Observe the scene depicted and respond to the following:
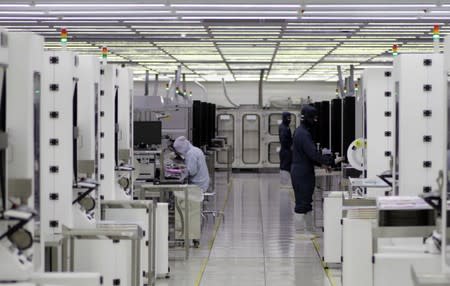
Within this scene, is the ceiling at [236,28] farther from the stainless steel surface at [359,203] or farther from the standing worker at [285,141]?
the stainless steel surface at [359,203]

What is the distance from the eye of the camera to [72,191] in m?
6.62

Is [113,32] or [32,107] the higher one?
[113,32]

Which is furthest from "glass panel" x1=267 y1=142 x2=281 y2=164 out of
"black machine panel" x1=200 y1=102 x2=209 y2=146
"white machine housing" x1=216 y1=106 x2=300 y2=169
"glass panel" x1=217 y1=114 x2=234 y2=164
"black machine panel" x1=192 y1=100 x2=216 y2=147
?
"black machine panel" x1=192 y1=100 x2=216 y2=147

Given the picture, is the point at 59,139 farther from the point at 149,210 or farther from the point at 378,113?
the point at 378,113

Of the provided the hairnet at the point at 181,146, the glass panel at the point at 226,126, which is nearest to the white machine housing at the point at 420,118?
the hairnet at the point at 181,146

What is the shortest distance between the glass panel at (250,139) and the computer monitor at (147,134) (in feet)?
46.2

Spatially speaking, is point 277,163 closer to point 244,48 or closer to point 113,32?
point 244,48

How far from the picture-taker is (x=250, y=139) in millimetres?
27344

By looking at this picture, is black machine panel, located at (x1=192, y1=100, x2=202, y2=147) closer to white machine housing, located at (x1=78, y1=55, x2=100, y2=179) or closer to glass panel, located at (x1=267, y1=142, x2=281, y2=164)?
white machine housing, located at (x1=78, y1=55, x2=100, y2=179)

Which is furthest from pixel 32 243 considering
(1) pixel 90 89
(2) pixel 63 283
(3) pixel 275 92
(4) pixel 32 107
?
(3) pixel 275 92

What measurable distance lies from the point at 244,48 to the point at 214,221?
366 centimetres

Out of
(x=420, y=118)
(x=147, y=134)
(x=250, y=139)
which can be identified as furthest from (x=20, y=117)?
(x=250, y=139)

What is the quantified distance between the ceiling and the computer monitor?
142cm

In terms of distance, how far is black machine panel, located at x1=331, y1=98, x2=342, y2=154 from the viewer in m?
13.2
